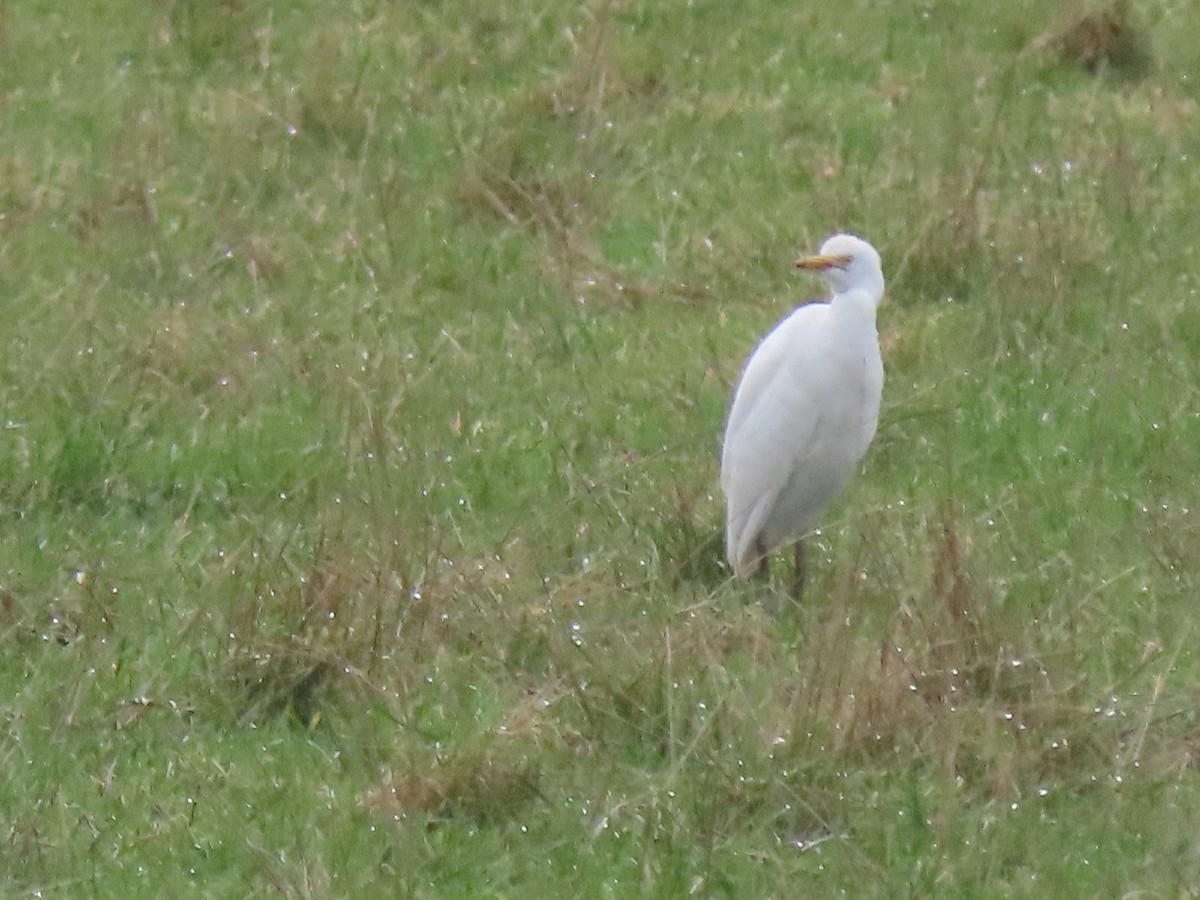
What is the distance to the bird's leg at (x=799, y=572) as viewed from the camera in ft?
16.8

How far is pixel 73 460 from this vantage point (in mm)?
5918

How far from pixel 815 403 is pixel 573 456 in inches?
28.4

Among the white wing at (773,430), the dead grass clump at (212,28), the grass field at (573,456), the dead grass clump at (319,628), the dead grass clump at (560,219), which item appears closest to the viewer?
the grass field at (573,456)

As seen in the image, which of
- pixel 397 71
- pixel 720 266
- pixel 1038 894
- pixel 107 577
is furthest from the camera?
pixel 397 71

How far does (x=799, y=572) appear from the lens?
17.0ft

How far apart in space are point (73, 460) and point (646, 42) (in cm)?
342

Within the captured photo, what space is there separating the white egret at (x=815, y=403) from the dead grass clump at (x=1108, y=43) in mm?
3031

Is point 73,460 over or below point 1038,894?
below

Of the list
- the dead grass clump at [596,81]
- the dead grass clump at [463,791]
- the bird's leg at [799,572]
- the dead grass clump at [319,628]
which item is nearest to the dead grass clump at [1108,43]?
the dead grass clump at [596,81]

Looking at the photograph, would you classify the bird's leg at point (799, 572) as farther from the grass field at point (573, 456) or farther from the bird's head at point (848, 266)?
the bird's head at point (848, 266)

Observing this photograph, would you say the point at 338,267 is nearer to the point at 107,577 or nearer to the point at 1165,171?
the point at 107,577

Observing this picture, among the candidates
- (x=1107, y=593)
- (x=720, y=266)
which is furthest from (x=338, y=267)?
(x=1107, y=593)

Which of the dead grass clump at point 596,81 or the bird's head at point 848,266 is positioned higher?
the bird's head at point 848,266

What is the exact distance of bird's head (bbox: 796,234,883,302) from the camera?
5562mm
